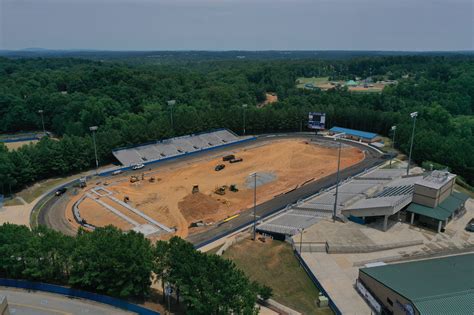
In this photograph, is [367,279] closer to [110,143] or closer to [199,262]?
[199,262]

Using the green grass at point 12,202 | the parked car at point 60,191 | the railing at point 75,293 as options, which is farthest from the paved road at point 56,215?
the railing at point 75,293

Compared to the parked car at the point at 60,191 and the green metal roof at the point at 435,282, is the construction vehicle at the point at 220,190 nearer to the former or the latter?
the parked car at the point at 60,191

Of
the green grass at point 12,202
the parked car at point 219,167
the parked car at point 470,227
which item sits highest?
the parked car at point 470,227

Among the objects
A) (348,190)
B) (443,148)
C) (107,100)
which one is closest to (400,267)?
(348,190)

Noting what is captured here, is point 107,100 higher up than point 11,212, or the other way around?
point 107,100

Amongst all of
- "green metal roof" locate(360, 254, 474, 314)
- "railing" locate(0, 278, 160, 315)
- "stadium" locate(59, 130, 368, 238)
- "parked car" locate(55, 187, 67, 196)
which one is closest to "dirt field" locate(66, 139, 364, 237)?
"stadium" locate(59, 130, 368, 238)

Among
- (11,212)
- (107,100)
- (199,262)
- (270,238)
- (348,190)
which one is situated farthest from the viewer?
(107,100)
